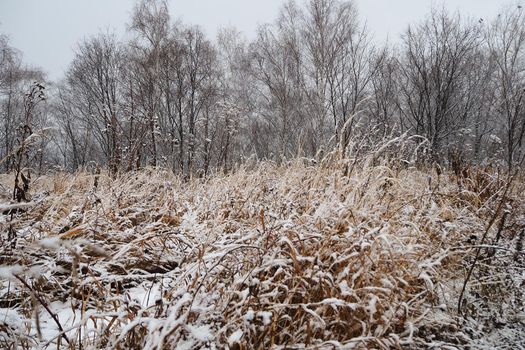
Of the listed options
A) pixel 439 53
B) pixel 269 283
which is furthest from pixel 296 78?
pixel 269 283

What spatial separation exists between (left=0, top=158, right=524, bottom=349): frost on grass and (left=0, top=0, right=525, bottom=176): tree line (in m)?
6.10

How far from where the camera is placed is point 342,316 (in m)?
1.43

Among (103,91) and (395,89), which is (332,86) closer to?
(395,89)

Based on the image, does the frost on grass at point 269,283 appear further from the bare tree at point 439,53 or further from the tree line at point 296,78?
the bare tree at point 439,53

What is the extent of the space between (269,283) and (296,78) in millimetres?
15529

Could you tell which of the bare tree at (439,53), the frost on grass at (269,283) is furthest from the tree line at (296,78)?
the frost on grass at (269,283)

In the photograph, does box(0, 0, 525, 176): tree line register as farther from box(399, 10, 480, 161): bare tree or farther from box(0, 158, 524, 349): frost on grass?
box(0, 158, 524, 349): frost on grass

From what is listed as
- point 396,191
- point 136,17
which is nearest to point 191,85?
point 136,17

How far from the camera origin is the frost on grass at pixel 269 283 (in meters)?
1.18

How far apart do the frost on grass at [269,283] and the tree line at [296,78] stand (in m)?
6.10

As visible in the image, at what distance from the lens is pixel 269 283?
4.53 ft

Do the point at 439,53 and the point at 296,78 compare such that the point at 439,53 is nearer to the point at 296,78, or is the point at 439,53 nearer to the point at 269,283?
the point at 296,78

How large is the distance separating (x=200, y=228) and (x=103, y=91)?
18.2 meters

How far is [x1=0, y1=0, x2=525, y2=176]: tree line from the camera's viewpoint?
1032cm
